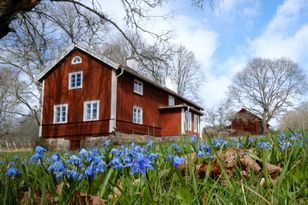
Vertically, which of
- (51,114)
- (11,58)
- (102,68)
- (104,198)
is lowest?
(104,198)

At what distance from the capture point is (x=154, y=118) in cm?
2709

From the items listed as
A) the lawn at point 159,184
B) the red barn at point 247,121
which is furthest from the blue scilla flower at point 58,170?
the red barn at point 247,121

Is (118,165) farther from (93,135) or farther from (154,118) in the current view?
(154,118)

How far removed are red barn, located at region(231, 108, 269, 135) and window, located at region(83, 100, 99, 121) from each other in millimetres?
32763

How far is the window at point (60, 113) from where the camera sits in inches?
942

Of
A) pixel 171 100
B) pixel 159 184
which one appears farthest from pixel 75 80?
pixel 159 184

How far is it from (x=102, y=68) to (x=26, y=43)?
242 inches

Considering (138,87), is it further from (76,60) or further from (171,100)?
(171,100)

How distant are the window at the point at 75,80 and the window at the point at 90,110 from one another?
5.54 feet

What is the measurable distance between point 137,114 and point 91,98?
3871 mm

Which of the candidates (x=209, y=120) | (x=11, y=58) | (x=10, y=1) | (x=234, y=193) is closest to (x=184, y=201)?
(x=234, y=193)

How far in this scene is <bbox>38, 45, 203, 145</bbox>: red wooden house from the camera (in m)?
22.0

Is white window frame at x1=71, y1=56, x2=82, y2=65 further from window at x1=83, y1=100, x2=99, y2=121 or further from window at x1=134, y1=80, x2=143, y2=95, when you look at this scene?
window at x1=134, y1=80, x2=143, y2=95

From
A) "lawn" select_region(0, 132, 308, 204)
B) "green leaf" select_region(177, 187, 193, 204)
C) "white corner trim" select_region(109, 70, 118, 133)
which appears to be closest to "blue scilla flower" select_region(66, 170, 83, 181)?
"lawn" select_region(0, 132, 308, 204)
